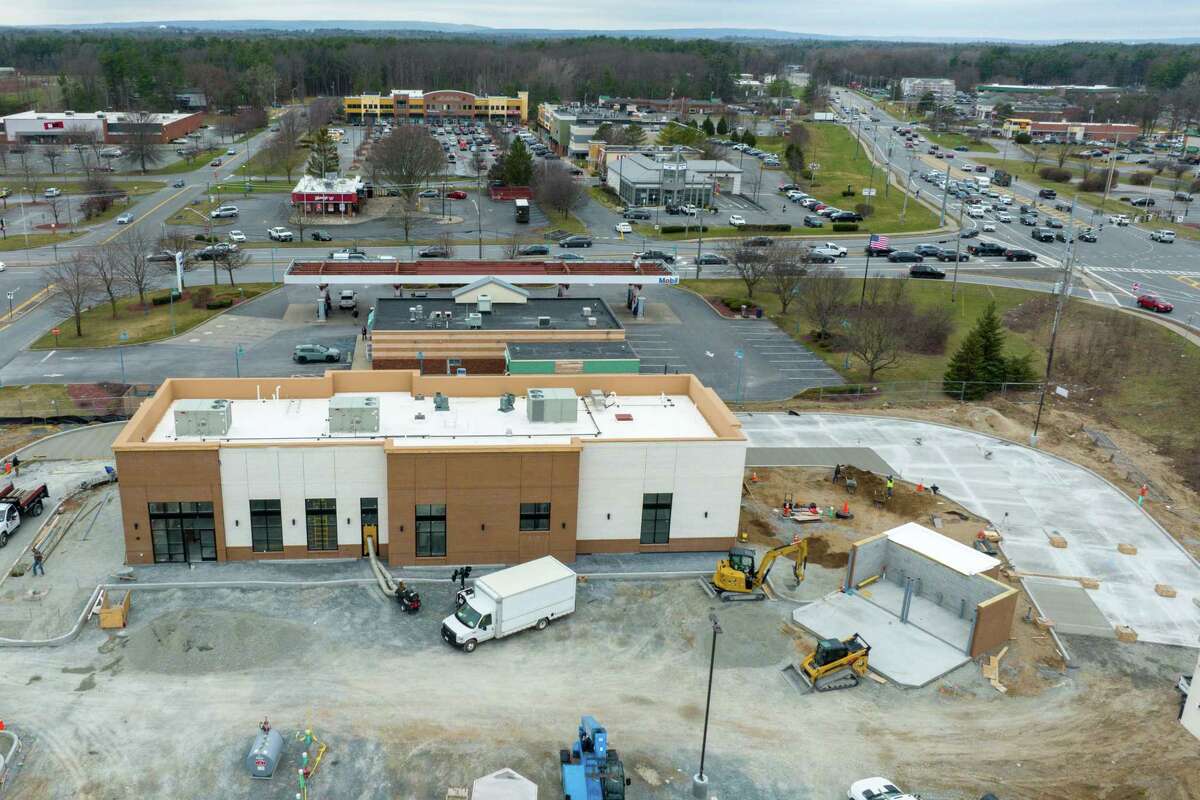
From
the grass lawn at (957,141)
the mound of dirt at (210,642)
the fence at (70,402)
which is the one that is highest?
the grass lawn at (957,141)

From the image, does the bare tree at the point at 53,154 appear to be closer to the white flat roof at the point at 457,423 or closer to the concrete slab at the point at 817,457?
the white flat roof at the point at 457,423

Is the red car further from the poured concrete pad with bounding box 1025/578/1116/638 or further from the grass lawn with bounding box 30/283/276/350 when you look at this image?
the grass lawn with bounding box 30/283/276/350

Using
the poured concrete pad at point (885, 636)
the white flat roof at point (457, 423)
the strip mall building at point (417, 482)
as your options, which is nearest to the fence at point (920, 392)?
the white flat roof at point (457, 423)

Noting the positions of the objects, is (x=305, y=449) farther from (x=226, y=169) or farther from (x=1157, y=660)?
(x=226, y=169)

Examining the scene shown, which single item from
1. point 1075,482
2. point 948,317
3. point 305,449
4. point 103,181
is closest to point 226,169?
point 103,181

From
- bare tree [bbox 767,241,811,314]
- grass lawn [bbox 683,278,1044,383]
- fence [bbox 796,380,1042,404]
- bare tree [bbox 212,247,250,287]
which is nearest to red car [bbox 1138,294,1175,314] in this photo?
grass lawn [bbox 683,278,1044,383]

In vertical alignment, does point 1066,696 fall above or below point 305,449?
below

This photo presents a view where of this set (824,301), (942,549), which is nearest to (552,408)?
(942,549)
